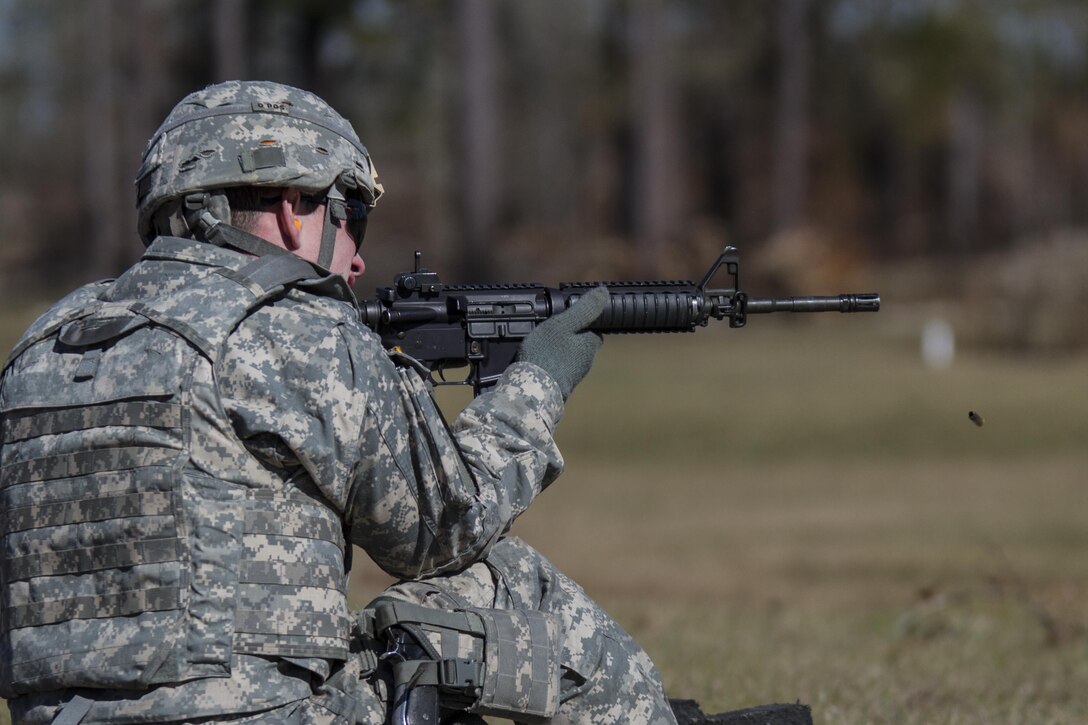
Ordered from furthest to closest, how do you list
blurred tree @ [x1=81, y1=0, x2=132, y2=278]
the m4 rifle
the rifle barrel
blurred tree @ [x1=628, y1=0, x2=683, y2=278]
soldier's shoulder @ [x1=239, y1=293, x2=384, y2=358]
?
blurred tree @ [x1=81, y1=0, x2=132, y2=278] < blurred tree @ [x1=628, y1=0, x2=683, y2=278] < the rifle barrel < the m4 rifle < soldier's shoulder @ [x1=239, y1=293, x2=384, y2=358]

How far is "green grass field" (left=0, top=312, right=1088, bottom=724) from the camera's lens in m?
5.99

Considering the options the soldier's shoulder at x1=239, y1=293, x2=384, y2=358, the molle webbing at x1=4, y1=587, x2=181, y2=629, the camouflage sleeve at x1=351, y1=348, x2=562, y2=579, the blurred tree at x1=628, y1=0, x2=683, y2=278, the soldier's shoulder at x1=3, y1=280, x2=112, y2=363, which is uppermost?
the blurred tree at x1=628, y1=0, x2=683, y2=278

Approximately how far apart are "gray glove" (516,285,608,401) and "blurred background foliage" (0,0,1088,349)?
49.7ft

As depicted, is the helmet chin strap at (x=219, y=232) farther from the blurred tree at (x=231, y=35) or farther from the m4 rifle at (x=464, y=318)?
the blurred tree at (x=231, y=35)

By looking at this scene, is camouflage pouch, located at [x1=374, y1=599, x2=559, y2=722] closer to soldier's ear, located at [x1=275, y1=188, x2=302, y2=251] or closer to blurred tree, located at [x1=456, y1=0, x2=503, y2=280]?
soldier's ear, located at [x1=275, y1=188, x2=302, y2=251]

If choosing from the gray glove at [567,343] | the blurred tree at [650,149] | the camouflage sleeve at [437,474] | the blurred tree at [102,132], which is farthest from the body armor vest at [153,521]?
the blurred tree at [102,132]

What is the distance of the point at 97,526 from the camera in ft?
9.34

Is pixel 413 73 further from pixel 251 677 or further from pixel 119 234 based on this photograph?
pixel 251 677

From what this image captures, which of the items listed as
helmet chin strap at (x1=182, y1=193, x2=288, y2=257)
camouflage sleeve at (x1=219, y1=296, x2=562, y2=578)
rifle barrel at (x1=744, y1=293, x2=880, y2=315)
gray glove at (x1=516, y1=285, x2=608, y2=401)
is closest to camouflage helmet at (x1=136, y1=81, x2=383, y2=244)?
helmet chin strap at (x1=182, y1=193, x2=288, y2=257)

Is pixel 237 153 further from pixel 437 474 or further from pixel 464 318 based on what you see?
pixel 464 318

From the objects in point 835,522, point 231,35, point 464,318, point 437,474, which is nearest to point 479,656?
point 437,474

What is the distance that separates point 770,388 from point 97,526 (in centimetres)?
1779

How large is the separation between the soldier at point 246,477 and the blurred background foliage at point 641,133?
1563cm

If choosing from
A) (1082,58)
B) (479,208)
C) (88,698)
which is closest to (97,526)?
(88,698)
